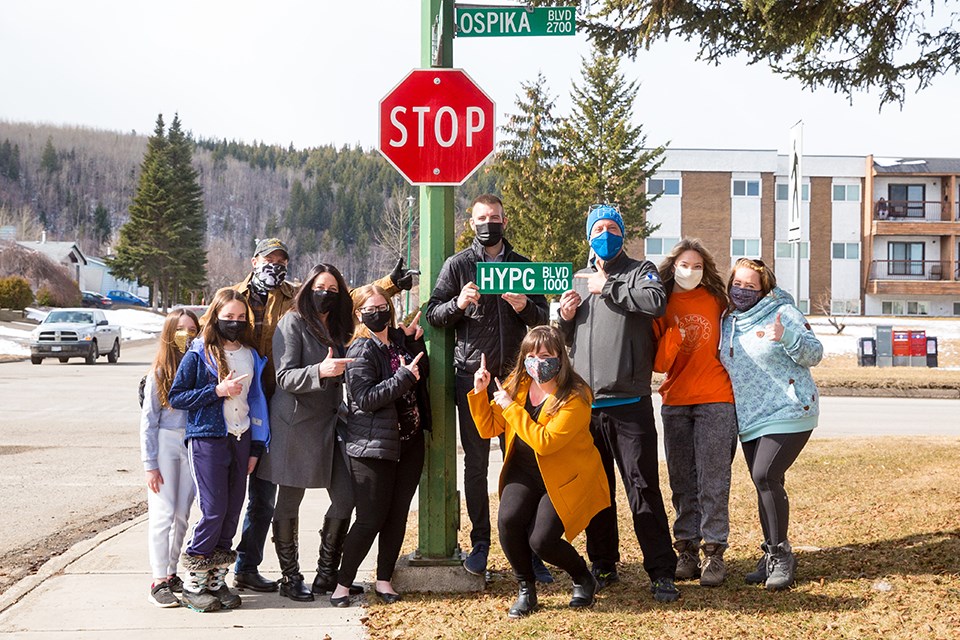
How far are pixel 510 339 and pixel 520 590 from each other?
4.78ft

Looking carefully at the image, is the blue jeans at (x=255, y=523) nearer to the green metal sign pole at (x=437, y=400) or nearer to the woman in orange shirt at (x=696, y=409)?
the green metal sign pole at (x=437, y=400)

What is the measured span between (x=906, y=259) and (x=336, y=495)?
201ft

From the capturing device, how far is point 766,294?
574 centimetres

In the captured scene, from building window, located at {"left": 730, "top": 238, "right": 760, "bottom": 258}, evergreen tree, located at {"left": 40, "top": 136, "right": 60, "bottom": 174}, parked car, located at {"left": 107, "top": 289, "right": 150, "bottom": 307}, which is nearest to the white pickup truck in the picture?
building window, located at {"left": 730, "top": 238, "right": 760, "bottom": 258}

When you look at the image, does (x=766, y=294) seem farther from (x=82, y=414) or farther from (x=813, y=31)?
(x=82, y=414)

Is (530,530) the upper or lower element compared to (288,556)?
upper

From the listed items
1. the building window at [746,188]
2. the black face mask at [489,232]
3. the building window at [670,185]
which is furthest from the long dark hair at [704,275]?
the building window at [746,188]

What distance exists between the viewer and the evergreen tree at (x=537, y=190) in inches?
1305

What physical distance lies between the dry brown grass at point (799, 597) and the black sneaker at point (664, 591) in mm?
51

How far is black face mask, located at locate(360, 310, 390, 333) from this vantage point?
5.48 m

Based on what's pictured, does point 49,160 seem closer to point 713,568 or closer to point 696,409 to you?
point 696,409

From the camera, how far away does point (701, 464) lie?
5691 mm

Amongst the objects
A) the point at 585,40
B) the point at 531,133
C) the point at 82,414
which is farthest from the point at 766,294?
the point at 531,133

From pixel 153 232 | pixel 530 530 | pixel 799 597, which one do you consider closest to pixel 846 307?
pixel 153 232
